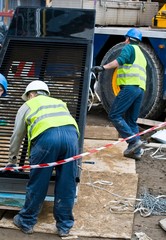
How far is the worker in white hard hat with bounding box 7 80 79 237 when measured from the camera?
4.67 meters

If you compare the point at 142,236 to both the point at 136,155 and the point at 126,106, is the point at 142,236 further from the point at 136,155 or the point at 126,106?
the point at 126,106

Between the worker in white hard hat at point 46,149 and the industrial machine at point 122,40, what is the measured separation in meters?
4.11

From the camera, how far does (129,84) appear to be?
7.06 m

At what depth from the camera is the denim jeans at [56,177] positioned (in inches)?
183

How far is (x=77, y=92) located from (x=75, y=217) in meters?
1.59

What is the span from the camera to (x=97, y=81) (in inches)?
365

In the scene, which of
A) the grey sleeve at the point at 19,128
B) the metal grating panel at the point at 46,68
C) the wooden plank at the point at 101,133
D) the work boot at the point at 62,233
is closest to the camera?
the grey sleeve at the point at 19,128

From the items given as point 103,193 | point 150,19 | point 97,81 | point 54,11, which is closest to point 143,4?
point 150,19

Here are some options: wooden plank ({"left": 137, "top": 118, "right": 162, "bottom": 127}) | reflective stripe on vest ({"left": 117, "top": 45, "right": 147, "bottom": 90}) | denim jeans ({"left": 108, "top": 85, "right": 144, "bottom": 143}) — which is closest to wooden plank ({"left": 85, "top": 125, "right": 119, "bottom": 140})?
wooden plank ({"left": 137, "top": 118, "right": 162, "bottom": 127})

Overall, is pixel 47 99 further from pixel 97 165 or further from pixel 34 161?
pixel 97 165

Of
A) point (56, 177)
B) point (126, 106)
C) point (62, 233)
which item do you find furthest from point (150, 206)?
point (126, 106)

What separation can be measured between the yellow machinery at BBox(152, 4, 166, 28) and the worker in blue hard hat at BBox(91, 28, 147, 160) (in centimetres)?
194

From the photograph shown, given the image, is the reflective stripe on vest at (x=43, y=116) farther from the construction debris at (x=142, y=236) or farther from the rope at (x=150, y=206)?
the rope at (x=150, y=206)

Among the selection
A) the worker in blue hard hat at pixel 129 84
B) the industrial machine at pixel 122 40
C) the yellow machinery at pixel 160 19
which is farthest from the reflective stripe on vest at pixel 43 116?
the yellow machinery at pixel 160 19
